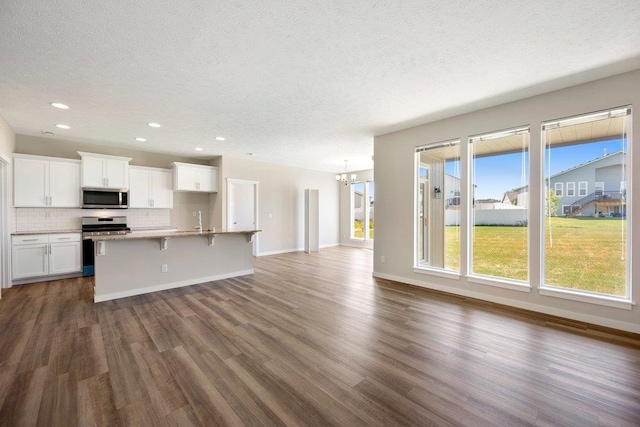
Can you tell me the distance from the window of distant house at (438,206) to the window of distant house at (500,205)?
279mm

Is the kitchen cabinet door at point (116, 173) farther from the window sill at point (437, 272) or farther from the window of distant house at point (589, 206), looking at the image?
the window of distant house at point (589, 206)

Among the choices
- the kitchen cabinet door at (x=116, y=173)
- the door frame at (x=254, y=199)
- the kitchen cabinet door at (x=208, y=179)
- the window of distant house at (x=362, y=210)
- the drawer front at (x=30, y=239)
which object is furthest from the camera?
the window of distant house at (x=362, y=210)

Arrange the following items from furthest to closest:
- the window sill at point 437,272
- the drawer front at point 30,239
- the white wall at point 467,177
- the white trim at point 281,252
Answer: the white trim at point 281,252 → the drawer front at point 30,239 → the window sill at point 437,272 → the white wall at point 467,177

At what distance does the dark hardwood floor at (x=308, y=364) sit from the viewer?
5.61 feet

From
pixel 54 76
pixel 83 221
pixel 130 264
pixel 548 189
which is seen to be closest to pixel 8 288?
Result: pixel 83 221

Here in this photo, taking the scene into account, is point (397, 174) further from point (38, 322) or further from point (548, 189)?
point (38, 322)

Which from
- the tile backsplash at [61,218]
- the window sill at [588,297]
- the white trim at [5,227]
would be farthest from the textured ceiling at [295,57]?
the window sill at [588,297]

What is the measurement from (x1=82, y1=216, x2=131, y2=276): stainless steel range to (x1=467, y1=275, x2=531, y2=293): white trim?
6387mm

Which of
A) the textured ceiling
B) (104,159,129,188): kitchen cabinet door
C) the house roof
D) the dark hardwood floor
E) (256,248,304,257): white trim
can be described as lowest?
the dark hardwood floor

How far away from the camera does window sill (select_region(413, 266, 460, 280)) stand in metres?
4.19

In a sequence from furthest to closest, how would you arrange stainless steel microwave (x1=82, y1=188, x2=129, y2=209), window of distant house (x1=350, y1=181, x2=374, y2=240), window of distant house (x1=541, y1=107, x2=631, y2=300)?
window of distant house (x1=350, y1=181, x2=374, y2=240) → stainless steel microwave (x1=82, y1=188, x2=129, y2=209) → window of distant house (x1=541, y1=107, x2=631, y2=300)

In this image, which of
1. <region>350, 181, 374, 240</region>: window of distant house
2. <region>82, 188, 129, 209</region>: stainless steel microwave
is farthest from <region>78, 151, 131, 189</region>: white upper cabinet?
<region>350, 181, 374, 240</region>: window of distant house

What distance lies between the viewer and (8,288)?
14.9ft

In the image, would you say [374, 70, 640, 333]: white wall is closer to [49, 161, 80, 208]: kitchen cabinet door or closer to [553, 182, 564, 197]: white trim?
[553, 182, 564, 197]: white trim
